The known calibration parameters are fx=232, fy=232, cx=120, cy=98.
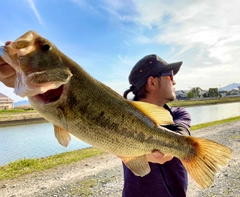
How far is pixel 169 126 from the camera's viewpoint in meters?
2.54

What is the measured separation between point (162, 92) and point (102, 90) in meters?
1.14

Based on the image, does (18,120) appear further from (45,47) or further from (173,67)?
(45,47)

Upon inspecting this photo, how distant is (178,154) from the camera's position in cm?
217

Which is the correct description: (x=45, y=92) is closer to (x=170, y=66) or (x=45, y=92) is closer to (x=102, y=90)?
(x=102, y=90)

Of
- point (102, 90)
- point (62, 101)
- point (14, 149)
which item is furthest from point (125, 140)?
point (14, 149)

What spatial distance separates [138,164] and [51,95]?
1.03 m

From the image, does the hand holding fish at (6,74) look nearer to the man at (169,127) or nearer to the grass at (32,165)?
the man at (169,127)

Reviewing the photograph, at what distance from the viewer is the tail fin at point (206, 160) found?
2.08 metres

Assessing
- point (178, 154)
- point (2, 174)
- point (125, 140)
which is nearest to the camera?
point (125, 140)

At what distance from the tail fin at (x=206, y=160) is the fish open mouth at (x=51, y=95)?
4.15 ft

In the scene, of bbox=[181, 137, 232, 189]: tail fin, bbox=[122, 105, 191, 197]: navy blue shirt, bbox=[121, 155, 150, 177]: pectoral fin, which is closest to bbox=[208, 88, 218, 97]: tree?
bbox=[122, 105, 191, 197]: navy blue shirt

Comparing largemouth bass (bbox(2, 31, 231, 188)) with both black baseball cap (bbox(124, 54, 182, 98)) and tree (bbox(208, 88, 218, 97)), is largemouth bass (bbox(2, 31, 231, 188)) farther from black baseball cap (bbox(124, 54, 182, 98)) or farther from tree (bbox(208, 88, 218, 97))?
tree (bbox(208, 88, 218, 97))

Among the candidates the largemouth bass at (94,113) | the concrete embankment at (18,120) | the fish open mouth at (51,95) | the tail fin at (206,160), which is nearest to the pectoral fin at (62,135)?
the largemouth bass at (94,113)

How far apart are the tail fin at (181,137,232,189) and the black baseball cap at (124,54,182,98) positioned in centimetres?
102
